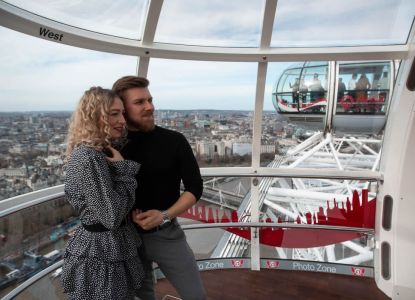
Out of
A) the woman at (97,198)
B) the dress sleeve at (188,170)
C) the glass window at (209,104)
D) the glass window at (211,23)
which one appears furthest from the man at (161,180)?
the glass window at (209,104)

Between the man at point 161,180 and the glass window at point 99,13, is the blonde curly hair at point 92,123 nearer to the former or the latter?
the man at point 161,180

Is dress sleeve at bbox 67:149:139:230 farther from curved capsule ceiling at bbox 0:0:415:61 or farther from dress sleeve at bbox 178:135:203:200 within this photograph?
curved capsule ceiling at bbox 0:0:415:61

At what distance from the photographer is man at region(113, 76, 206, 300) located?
1.60 m

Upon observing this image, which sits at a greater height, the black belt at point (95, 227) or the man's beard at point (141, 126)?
the man's beard at point (141, 126)

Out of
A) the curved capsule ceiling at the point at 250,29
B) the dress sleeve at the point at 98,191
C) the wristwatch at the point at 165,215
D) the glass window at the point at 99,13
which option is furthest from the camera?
the curved capsule ceiling at the point at 250,29

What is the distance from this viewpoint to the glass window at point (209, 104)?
3.44m

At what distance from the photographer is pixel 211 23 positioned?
123 inches

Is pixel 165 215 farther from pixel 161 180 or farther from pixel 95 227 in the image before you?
pixel 95 227

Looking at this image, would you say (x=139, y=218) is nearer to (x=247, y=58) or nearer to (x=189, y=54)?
(x=189, y=54)

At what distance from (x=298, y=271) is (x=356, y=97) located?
7.44 feet

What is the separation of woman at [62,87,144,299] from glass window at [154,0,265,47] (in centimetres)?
185

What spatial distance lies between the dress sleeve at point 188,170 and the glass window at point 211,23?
5.83 feet

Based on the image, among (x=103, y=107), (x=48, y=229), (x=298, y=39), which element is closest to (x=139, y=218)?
(x=103, y=107)

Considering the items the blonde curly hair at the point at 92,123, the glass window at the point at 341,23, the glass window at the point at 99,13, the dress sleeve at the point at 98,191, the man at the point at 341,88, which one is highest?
the glass window at the point at 341,23
